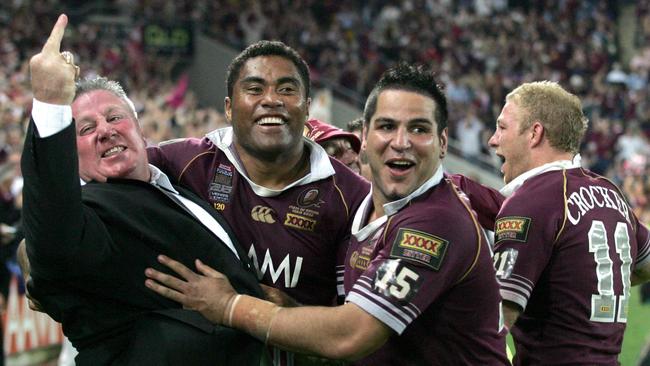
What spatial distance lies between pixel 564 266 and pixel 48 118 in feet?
7.92

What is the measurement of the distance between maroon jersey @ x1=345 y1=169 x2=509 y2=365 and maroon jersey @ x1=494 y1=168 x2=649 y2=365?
600 millimetres

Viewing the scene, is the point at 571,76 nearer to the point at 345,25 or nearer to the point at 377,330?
the point at 345,25

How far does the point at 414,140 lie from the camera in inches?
138

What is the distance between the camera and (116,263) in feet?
10.4

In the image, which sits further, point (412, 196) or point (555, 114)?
point (555, 114)

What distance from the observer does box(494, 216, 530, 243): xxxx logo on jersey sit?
13.3 ft

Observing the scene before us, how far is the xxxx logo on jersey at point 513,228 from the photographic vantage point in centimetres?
406

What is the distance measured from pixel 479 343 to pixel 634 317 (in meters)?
9.47

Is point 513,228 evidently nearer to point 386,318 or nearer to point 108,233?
point 386,318

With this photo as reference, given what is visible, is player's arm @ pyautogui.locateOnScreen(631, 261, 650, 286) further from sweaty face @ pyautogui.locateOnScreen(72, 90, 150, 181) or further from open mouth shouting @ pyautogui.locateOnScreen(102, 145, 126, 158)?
open mouth shouting @ pyautogui.locateOnScreen(102, 145, 126, 158)

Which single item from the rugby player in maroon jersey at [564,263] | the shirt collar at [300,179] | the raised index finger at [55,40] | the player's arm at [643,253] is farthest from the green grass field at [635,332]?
the raised index finger at [55,40]

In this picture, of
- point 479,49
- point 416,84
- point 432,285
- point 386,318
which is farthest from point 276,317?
point 479,49

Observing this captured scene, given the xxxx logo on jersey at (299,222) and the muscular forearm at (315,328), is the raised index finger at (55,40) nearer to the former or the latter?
the muscular forearm at (315,328)

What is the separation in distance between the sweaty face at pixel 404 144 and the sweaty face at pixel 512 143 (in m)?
1.06
